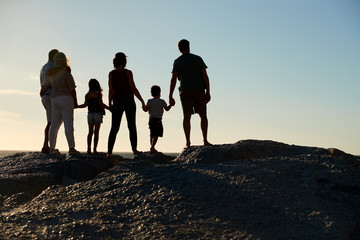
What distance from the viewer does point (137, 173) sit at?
5383 millimetres

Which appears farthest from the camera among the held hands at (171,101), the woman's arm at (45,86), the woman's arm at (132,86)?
the woman's arm at (45,86)

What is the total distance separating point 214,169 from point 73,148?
3.76 metres

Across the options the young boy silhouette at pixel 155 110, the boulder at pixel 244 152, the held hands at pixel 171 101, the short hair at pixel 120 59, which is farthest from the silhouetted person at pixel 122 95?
the boulder at pixel 244 152

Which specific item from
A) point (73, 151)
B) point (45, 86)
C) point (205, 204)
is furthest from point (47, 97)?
point (205, 204)

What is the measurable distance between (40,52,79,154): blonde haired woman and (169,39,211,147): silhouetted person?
1881 millimetres

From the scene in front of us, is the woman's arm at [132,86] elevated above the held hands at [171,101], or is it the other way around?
the woman's arm at [132,86]

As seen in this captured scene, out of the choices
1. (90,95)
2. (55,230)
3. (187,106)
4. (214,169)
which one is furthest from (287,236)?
(90,95)

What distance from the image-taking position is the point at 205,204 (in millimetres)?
4285

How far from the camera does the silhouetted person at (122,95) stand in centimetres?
782

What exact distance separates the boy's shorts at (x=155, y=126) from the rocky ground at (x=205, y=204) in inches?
125

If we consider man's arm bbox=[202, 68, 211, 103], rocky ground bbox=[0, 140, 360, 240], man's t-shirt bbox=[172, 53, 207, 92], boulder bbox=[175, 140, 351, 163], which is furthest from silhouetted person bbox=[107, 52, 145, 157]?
rocky ground bbox=[0, 140, 360, 240]

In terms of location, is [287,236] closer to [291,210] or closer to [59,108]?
[291,210]

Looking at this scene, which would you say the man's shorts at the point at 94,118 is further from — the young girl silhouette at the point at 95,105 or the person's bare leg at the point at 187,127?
the person's bare leg at the point at 187,127

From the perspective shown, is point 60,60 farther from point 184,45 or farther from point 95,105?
point 184,45
